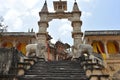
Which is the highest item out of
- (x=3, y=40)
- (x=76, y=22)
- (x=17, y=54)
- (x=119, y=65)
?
(x=76, y=22)

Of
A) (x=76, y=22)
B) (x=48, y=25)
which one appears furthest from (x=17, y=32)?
(x=76, y=22)

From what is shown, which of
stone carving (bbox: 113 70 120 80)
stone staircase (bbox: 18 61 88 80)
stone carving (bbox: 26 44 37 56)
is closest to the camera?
stone staircase (bbox: 18 61 88 80)

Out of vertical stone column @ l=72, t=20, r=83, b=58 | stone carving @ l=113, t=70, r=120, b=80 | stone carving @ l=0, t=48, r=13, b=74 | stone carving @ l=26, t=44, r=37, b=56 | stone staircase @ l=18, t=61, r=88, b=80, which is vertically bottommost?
stone carving @ l=113, t=70, r=120, b=80

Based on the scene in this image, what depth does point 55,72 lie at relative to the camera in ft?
37.0

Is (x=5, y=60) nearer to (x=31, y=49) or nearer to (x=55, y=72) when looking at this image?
(x=55, y=72)

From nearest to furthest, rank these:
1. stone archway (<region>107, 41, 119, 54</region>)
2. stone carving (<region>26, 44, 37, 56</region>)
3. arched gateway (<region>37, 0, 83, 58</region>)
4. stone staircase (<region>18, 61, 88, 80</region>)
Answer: stone staircase (<region>18, 61, 88, 80</region>)
stone carving (<region>26, 44, 37, 56</region>)
arched gateway (<region>37, 0, 83, 58</region>)
stone archway (<region>107, 41, 119, 54</region>)

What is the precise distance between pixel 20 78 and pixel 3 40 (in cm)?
2020

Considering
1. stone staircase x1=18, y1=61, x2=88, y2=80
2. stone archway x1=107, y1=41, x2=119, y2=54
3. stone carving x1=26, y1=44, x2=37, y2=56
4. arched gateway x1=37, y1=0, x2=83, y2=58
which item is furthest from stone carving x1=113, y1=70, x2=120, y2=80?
stone staircase x1=18, y1=61, x2=88, y2=80

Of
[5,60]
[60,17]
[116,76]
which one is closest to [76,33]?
[60,17]

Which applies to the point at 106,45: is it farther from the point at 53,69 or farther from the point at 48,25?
the point at 53,69

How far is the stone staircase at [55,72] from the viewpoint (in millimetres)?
10359

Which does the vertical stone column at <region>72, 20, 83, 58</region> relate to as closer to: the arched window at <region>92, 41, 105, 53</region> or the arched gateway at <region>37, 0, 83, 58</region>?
the arched gateway at <region>37, 0, 83, 58</region>

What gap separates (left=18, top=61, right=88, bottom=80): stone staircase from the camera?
10.4m

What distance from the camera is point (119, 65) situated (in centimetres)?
2588
